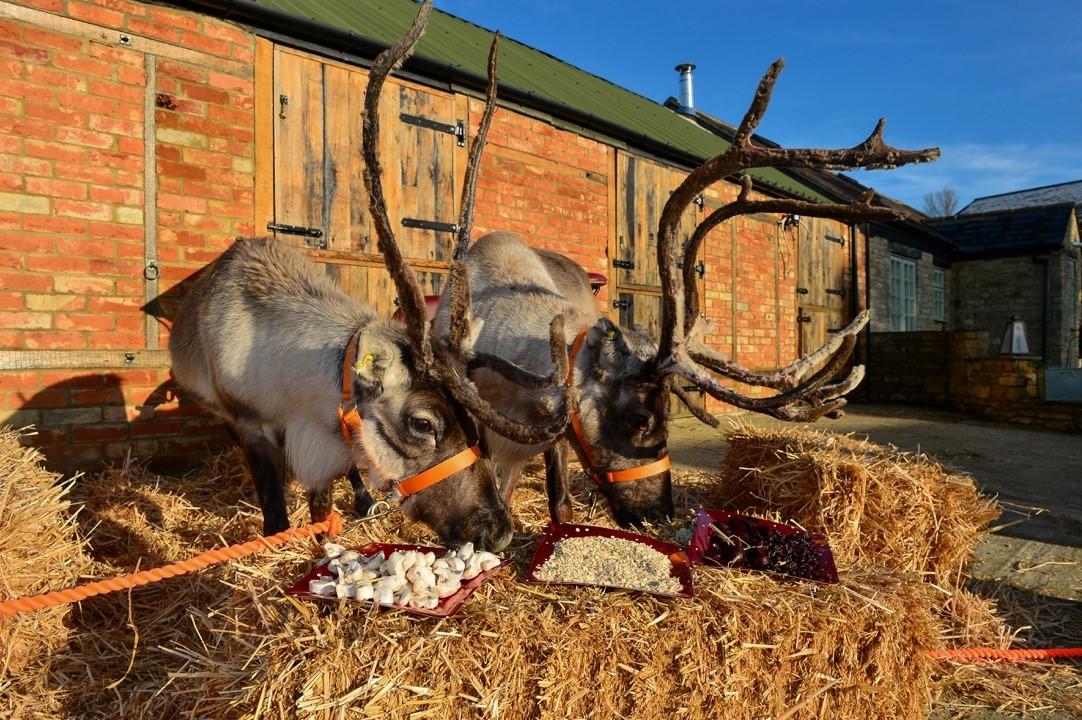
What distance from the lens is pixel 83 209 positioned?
4.73 meters


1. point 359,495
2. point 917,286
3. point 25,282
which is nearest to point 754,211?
point 359,495

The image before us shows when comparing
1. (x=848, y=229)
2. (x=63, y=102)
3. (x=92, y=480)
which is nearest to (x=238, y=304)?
(x=92, y=480)

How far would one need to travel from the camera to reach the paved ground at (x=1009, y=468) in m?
4.27

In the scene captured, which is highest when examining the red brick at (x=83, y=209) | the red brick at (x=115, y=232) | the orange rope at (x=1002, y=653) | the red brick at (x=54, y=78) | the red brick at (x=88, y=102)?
the red brick at (x=54, y=78)

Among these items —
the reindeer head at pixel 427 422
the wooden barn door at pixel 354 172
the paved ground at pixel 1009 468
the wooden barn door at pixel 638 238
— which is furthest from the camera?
the wooden barn door at pixel 638 238

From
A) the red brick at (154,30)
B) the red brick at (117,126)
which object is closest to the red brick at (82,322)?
the red brick at (117,126)

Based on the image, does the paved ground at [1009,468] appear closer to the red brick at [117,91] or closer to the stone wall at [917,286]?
the stone wall at [917,286]

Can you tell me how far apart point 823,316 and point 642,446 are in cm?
1164

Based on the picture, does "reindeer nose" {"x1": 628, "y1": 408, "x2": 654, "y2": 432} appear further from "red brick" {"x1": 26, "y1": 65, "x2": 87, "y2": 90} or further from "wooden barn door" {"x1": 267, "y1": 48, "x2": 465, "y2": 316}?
"red brick" {"x1": 26, "y1": 65, "x2": 87, "y2": 90}

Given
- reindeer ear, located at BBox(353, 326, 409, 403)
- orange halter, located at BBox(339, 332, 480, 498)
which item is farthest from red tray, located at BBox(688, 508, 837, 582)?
reindeer ear, located at BBox(353, 326, 409, 403)

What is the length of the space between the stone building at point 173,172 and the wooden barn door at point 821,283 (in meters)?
7.39

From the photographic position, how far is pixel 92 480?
4.62 meters

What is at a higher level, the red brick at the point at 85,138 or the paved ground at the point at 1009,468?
the red brick at the point at 85,138

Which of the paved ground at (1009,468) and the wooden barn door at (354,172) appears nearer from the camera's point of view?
the paved ground at (1009,468)
